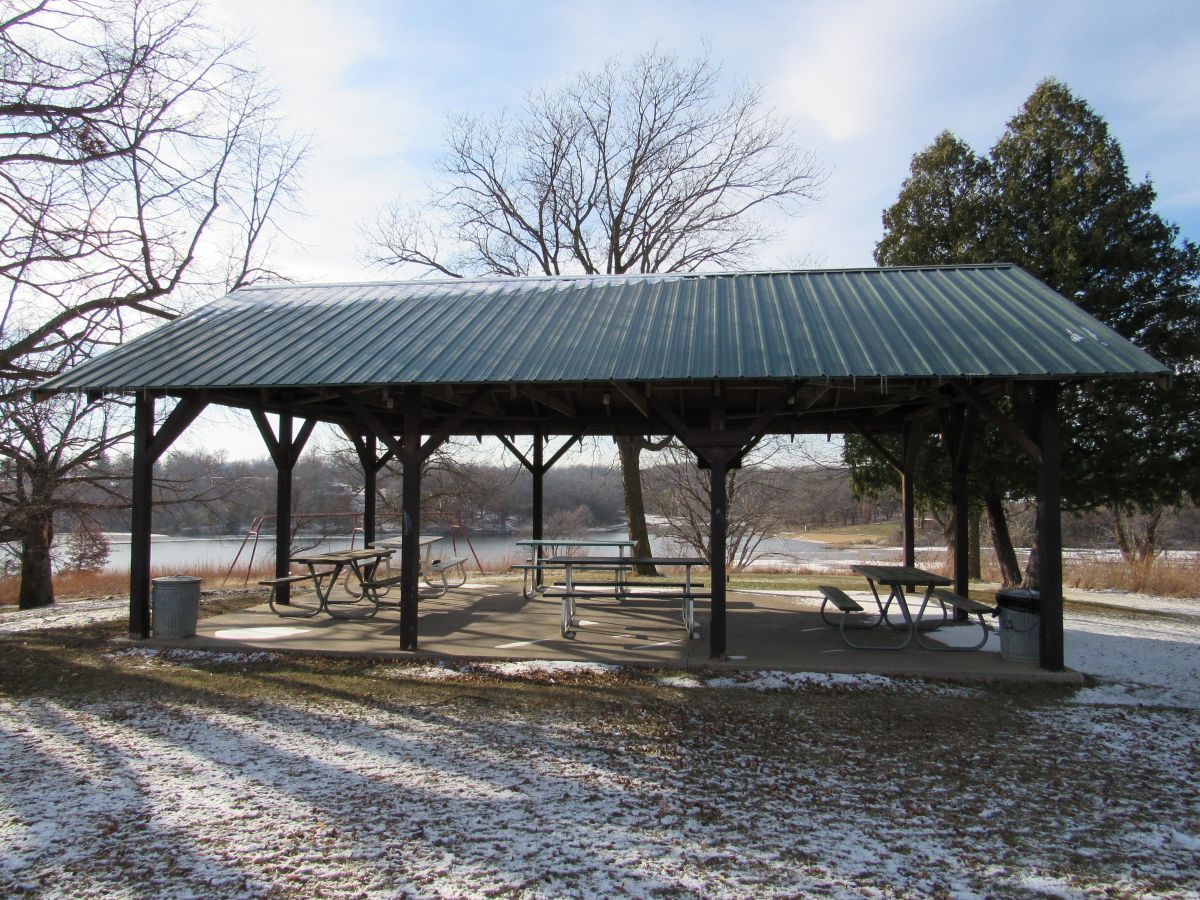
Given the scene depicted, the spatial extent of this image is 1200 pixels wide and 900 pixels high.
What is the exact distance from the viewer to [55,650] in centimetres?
708

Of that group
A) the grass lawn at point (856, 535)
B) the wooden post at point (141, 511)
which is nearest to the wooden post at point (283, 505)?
the wooden post at point (141, 511)

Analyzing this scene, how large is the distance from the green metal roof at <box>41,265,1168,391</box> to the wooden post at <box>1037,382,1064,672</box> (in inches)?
16.0

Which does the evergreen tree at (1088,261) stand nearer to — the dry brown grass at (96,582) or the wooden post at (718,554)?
the wooden post at (718,554)

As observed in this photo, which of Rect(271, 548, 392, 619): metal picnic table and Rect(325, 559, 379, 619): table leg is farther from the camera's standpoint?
Rect(325, 559, 379, 619): table leg

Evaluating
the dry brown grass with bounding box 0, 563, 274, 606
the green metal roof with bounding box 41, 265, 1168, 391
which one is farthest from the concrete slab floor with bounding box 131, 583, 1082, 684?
the dry brown grass with bounding box 0, 563, 274, 606

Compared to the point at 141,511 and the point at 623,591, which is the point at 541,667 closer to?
the point at 623,591

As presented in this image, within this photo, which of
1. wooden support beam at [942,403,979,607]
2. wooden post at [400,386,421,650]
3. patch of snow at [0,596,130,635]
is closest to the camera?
wooden post at [400,386,421,650]

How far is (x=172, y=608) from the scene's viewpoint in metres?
7.26

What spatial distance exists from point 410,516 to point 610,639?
225 centimetres

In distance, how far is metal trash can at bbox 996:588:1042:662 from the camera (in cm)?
634

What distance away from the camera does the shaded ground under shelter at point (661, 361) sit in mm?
6145

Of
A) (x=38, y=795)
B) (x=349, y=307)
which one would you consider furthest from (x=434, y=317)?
(x=38, y=795)

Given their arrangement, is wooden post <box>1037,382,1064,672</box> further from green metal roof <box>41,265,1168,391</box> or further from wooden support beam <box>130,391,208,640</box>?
wooden support beam <box>130,391,208,640</box>

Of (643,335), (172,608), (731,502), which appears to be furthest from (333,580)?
(731,502)
